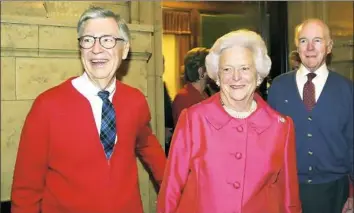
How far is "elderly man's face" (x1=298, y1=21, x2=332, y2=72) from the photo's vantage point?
6.34ft

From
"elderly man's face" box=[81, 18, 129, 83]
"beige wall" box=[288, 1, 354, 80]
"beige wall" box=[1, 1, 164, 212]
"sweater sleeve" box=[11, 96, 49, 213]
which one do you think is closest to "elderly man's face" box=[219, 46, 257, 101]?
"elderly man's face" box=[81, 18, 129, 83]

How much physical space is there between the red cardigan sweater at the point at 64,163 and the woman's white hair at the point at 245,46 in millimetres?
468

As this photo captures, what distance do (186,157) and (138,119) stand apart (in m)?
0.26

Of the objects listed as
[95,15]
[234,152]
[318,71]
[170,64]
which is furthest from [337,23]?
[95,15]

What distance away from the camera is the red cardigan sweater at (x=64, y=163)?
1471 mm

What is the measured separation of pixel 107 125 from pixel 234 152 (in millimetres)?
450

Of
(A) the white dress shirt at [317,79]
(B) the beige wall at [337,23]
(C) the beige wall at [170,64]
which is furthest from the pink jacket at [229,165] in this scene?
(B) the beige wall at [337,23]

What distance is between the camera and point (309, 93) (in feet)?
6.46

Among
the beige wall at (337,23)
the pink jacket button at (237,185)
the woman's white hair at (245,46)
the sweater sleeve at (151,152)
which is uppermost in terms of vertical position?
the beige wall at (337,23)

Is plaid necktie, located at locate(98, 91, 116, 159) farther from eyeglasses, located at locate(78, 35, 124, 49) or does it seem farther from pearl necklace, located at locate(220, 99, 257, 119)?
pearl necklace, located at locate(220, 99, 257, 119)

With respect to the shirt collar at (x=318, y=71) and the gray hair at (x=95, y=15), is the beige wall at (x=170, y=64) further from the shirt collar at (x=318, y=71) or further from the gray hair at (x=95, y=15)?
the gray hair at (x=95, y=15)

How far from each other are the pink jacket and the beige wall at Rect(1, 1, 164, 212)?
80 cm

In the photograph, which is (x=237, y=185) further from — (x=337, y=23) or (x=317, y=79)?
(x=337, y=23)

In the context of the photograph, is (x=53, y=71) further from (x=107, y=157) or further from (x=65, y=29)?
(x=107, y=157)
